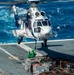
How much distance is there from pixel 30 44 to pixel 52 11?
3216 inches

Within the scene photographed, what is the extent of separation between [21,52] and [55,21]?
7199 centimetres

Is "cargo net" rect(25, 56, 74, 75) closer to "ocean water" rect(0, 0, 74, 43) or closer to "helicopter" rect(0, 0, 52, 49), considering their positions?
"helicopter" rect(0, 0, 52, 49)

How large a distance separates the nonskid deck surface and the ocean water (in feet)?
98.9

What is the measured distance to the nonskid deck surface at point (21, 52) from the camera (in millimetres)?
51444

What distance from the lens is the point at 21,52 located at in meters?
59.8

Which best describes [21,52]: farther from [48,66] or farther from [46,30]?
[48,66]

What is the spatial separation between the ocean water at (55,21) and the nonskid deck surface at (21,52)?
1187 inches

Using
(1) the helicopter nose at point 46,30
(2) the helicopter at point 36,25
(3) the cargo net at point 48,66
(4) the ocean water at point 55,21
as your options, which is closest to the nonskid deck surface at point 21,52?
(3) the cargo net at point 48,66

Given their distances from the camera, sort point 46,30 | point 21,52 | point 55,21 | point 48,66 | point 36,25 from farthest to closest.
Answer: point 55,21 < point 21,52 < point 36,25 < point 46,30 < point 48,66

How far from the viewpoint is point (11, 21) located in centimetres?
12500

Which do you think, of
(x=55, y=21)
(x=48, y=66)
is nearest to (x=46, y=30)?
(x=48, y=66)

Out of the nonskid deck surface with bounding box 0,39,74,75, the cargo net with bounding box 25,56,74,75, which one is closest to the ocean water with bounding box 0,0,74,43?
the nonskid deck surface with bounding box 0,39,74,75

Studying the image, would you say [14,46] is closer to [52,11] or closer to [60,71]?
[60,71]

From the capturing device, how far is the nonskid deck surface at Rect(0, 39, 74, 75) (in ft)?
169
